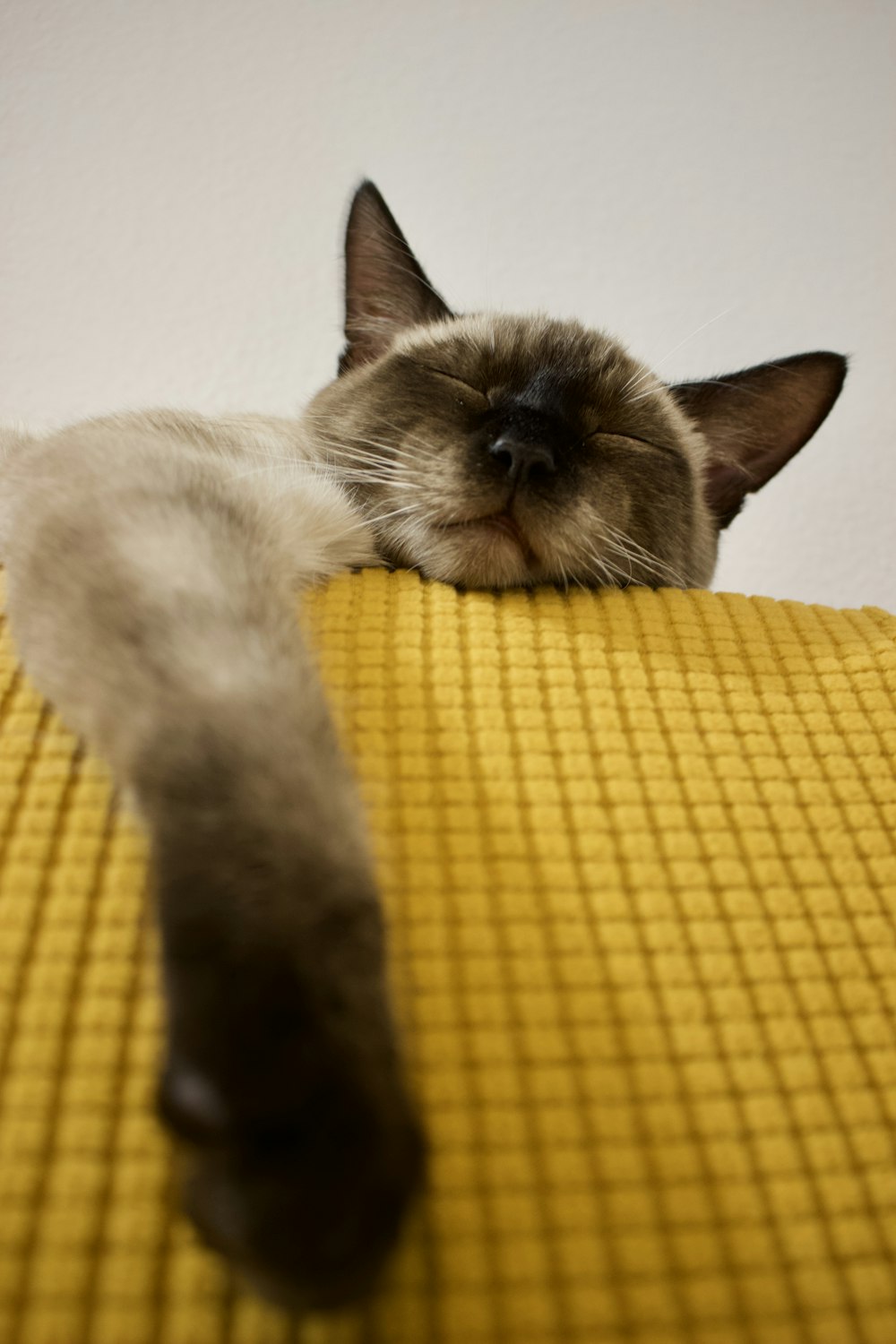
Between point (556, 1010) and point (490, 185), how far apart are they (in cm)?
192

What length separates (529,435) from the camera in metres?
0.90

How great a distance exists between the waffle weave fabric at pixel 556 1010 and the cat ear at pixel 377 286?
860mm

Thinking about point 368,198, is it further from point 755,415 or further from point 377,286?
point 755,415

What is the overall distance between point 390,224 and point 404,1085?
131cm

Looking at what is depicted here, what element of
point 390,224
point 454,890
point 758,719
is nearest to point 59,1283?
point 454,890

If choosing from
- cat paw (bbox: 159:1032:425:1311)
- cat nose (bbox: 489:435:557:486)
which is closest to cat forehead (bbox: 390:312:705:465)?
cat nose (bbox: 489:435:557:486)

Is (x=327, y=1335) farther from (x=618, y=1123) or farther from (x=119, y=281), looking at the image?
(x=119, y=281)

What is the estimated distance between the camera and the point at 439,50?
176 cm

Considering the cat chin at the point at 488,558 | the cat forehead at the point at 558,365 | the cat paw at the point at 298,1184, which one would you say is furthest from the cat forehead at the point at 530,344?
the cat paw at the point at 298,1184

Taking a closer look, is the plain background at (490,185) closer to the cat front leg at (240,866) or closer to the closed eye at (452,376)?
the closed eye at (452,376)

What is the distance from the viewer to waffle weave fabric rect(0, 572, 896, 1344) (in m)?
0.38

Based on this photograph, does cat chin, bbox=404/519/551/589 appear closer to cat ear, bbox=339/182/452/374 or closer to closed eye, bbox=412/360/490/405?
closed eye, bbox=412/360/490/405

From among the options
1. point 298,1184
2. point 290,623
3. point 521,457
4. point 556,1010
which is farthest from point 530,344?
point 298,1184

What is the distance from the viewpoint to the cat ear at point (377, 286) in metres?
1.29
